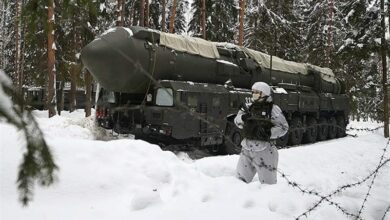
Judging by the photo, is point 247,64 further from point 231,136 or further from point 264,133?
point 264,133

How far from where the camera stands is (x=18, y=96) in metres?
1.52

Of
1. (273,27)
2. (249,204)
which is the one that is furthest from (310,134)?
(249,204)

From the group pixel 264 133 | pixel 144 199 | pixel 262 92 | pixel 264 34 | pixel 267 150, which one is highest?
pixel 264 34

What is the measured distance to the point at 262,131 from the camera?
5.67 metres

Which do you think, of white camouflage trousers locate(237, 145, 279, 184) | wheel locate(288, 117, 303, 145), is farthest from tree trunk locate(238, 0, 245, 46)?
white camouflage trousers locate(237, 145, 279, 184)

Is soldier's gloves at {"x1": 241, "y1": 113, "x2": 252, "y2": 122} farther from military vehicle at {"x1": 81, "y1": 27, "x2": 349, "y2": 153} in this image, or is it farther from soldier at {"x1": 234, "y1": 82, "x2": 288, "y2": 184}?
military vehicle at {"x1": 81, "y1": 27, "x2": 349, "y2": 153}

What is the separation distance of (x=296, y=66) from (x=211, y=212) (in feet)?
43.7

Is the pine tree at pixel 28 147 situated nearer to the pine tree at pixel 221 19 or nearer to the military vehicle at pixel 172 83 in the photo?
the military vehicle at pixel 172 83

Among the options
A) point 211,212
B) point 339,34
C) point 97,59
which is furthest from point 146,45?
point 339,34

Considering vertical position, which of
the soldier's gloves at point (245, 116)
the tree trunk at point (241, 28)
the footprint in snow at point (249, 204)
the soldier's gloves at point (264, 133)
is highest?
the tree trunk at point (241, 28)

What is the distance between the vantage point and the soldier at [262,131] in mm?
5676

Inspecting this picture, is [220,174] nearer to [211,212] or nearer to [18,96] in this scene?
[211,212]

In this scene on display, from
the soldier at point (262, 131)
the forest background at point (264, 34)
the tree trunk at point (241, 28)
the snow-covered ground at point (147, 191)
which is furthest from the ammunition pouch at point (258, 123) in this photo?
the tree trunk at point (241, 28)

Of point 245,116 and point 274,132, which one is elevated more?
point 245,116
